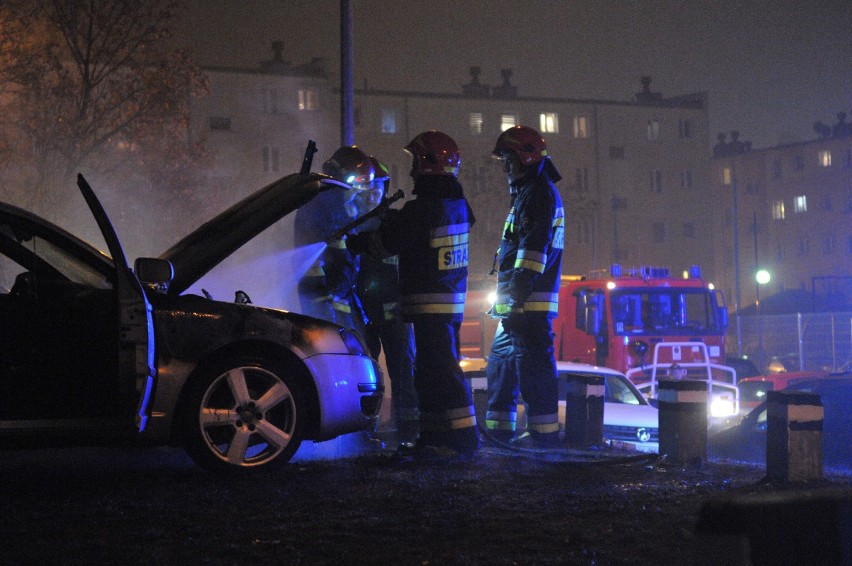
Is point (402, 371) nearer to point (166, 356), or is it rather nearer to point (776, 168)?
point (166, 356)

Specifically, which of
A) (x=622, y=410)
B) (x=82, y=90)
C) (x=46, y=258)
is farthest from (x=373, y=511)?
(x=82, y=90)

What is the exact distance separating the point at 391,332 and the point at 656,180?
54840 mm

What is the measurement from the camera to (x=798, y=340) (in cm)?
2878

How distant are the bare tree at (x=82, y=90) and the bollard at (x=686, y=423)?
15.1 metres

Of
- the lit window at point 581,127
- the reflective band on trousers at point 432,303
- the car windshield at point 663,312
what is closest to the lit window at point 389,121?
the lit window at point 581,127

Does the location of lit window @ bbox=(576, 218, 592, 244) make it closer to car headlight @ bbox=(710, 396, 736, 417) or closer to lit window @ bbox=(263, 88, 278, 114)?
lit window @ bbox=(263, 88, 278, 114)

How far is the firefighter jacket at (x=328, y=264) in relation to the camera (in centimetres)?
846

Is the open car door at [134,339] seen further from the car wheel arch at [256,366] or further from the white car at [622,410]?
the white car at [622,410]

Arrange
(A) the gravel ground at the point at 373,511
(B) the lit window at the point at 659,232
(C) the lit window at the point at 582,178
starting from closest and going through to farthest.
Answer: (A) the gravel ground at the point at 373,511, (C) the lit window at the point at 582,178, (B) the lit window at the point at 659,232

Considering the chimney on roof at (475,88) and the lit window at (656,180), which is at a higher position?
the chimney on roof at (475,88)

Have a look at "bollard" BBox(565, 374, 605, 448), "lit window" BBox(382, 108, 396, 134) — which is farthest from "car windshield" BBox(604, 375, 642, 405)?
"lit window" BBox(382, 108, 396, 134)

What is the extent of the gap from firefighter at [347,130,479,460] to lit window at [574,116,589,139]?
5313cm

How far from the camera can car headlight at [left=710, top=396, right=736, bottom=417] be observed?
1288 centimetres

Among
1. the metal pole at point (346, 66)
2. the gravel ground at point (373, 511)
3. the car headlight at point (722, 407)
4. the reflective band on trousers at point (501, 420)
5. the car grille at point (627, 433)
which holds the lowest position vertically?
the car grille at point (627, 433)
